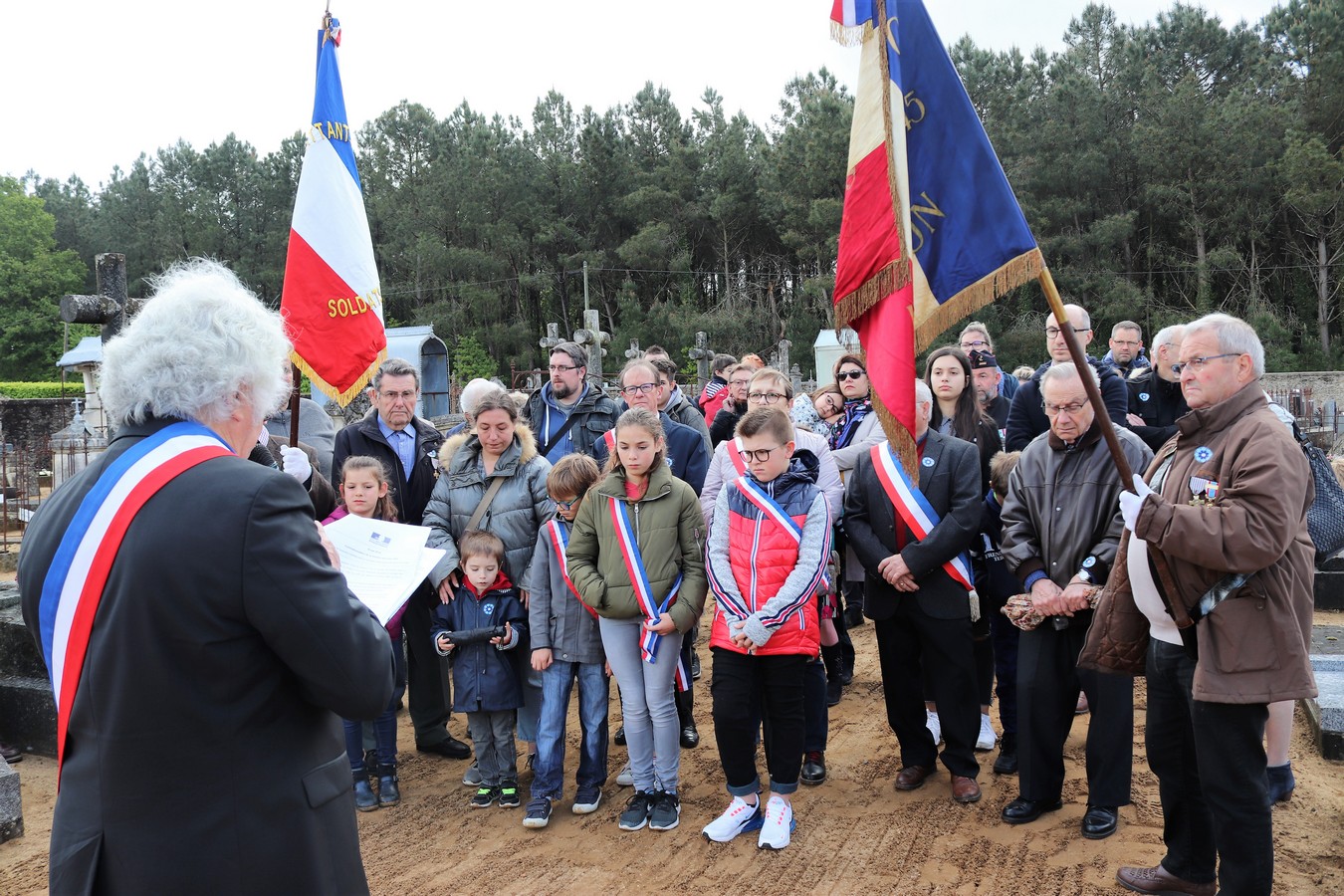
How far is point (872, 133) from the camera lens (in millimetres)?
3533

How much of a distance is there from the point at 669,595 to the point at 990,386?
3359 millimetres

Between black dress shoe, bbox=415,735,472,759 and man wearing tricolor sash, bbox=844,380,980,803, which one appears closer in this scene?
man wearing tricolor sash, bbox=844,380,980,803

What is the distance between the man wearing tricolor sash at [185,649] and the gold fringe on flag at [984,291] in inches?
91.7

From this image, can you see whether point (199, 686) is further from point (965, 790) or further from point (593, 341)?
point (593, 341)

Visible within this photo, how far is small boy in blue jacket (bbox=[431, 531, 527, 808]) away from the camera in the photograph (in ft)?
15.7

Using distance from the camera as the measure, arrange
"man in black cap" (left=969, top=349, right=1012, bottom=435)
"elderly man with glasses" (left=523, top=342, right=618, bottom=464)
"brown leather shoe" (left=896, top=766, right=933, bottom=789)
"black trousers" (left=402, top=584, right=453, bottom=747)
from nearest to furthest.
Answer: "brown leather shoe" (left=896, top=766, right=933, bottom=789) → "black trousers" (left=402, top=584, right=453, bottom=747) → "elderly man with glasses" (left=523, top=342, right=618, bottom=464) → "man in black cap" (left=969, top=349, right=1012, bottom=435)

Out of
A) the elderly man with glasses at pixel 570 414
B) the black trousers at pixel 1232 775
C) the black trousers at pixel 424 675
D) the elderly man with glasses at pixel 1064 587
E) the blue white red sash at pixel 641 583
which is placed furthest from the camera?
the elderly man with glasses at pixel 570 414

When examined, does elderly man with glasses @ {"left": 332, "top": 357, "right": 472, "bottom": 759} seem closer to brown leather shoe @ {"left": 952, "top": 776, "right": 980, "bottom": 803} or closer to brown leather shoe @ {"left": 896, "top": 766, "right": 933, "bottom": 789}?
brown leather shoe @ {"left": 896, "top": 766, "right": 933, "bottom": 789}

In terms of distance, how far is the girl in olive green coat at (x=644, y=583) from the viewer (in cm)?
446

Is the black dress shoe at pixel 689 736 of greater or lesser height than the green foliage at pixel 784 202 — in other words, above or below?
below

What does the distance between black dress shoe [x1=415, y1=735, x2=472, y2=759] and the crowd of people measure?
0.02 meters

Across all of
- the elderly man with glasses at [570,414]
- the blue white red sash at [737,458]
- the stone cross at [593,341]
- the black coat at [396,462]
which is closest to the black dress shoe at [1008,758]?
the blue white red sash at [737,458]

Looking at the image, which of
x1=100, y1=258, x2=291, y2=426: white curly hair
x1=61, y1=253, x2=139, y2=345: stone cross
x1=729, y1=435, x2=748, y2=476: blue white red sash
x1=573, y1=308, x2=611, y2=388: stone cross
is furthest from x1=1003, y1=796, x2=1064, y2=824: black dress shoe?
x1=573, y1=308, x2=611, y2=388: stone cross

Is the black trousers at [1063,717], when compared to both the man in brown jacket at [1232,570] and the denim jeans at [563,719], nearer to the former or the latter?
the man in brown jacket at [1232,570]
